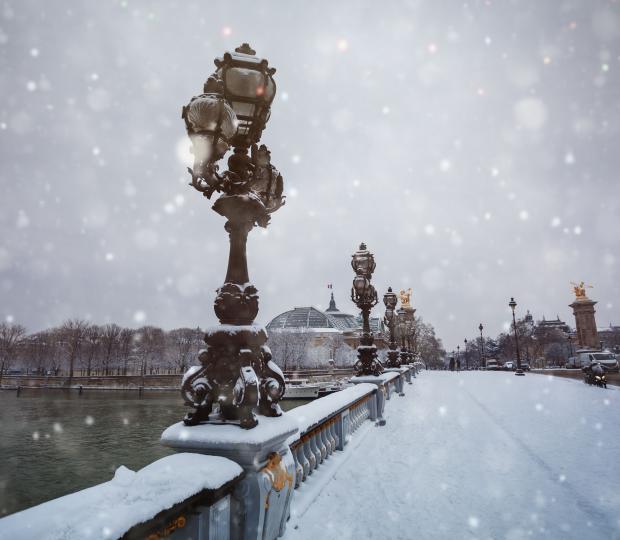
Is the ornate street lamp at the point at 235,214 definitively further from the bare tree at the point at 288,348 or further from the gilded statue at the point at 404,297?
the bare tree at the point at 288,348

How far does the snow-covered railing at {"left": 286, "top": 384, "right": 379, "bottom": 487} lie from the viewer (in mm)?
5122

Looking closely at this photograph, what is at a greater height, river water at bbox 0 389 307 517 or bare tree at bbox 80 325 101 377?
bare tree at bbox 80 325 101 377

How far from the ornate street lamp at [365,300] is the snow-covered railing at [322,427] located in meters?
3.00

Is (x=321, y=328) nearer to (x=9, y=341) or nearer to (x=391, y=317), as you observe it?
(x=9, y=341)

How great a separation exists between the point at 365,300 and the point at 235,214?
1025 cm

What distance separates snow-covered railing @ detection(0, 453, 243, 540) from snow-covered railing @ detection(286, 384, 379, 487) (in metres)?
1.30

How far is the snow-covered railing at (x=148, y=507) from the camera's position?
5.46ft

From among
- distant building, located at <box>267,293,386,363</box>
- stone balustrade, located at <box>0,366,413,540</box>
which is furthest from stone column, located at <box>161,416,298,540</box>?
distant building, located at <box>267,293,386,363</box>

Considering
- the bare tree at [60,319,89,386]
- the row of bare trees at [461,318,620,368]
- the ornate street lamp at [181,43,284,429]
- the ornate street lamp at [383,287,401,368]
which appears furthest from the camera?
the row of bare trees at [461,318,620,368]

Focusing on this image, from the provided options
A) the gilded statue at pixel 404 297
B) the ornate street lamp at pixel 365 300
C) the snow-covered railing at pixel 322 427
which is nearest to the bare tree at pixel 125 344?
the gilded statue at pixel 404 297

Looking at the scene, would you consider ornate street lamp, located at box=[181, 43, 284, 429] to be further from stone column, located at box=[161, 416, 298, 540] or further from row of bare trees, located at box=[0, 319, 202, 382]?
row of bare trees, located at box=[0, 319, 202, 382]

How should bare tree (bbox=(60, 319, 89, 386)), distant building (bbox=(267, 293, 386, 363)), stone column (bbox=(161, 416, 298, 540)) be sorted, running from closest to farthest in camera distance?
stone column (bbox=(161, 416, 298, 540)) < bare tree (bbox=(60, 319, 89, 386)) < distant building (bbox=(267, 293, 386, 363))

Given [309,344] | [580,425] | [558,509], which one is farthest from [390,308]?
[309,344]

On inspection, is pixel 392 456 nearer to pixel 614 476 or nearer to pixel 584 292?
pixel 614 476
